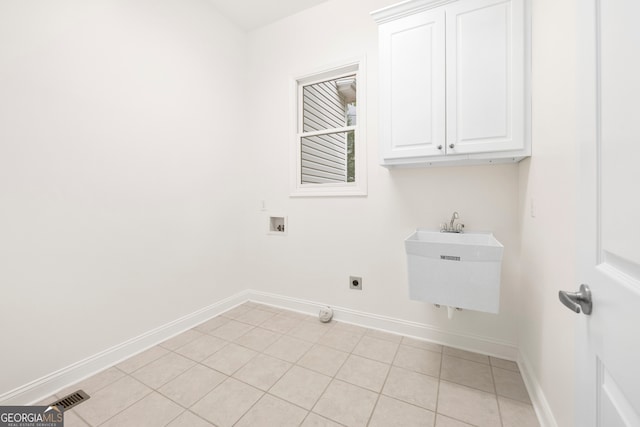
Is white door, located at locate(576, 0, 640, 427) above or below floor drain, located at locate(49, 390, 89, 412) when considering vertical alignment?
above

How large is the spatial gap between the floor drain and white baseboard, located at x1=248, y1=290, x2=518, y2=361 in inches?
62.2

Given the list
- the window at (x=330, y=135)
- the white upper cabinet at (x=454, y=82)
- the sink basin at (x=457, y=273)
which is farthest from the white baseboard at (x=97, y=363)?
the white upper cabinet at (x=454, y=82)

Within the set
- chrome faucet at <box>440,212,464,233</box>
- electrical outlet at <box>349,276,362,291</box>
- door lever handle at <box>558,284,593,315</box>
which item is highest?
chrome faucet at <box>440,212,464,233</box>

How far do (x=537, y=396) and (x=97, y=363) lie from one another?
2718 millimetres

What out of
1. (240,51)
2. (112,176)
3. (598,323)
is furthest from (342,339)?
(240,51)

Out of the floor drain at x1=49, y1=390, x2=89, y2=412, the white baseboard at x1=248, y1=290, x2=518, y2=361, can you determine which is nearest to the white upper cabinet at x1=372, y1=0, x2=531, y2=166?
the white baseboard at x1=248, y1=290, x2=518, y2=361

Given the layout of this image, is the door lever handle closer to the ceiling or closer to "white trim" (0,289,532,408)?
"white trim" (0,289,532,408)

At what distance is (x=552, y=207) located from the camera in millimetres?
1229

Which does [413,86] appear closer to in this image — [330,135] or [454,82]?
[454,82]

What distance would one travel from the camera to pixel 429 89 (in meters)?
1.78

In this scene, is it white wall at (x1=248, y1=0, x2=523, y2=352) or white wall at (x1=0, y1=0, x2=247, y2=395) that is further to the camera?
white wall at (x1=248, y1=0, x2=523, y2=352)

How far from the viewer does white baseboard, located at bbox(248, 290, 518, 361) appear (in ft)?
6.33

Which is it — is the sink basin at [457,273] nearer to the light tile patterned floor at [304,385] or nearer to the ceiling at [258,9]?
the light tile patterned floor at [304,385]

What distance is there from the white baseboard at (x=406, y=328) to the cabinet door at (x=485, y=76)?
1395mm
